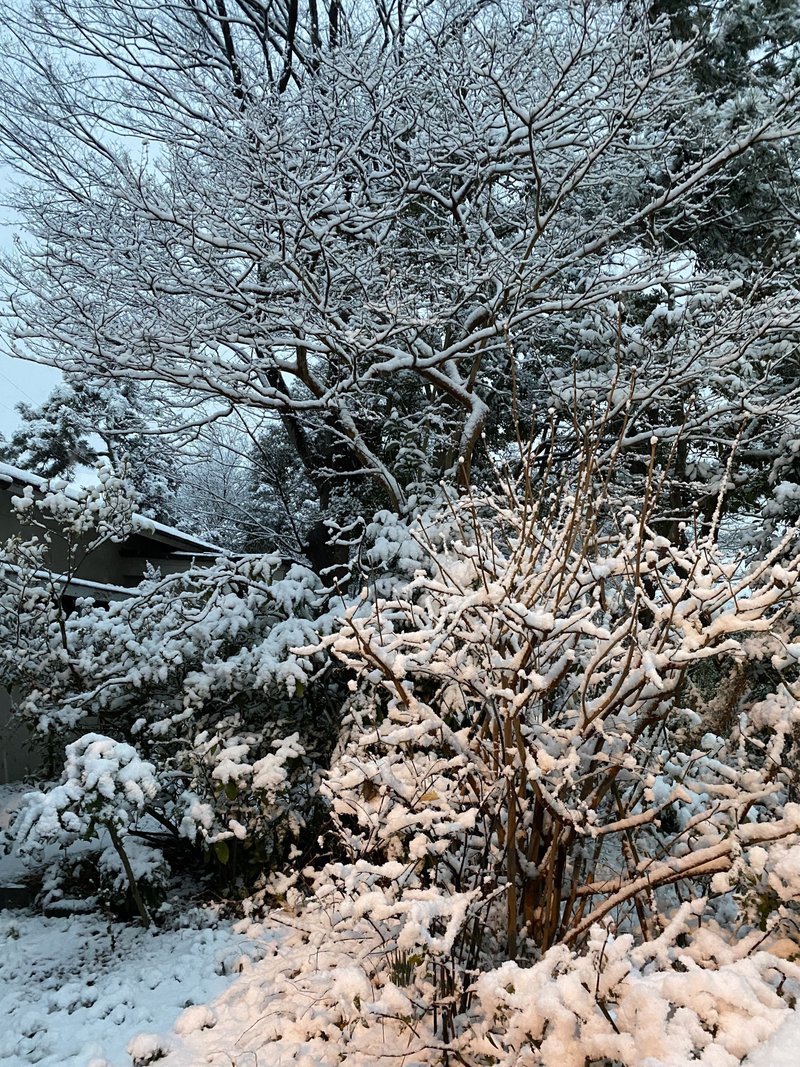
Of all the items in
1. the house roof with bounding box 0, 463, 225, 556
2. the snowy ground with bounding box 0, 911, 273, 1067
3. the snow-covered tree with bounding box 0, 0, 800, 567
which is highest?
the snow-covered tree with bounding box 0, 0, 800, 567

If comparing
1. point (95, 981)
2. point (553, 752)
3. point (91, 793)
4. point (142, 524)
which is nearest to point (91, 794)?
point (91, 793)

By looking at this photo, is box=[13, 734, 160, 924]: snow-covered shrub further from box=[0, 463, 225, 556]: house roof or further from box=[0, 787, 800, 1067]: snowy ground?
box=[0, 463, 225, 556]: house roof

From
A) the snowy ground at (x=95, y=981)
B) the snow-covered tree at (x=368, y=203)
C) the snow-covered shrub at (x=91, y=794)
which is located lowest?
the snowy ground at (x=95, y=981)

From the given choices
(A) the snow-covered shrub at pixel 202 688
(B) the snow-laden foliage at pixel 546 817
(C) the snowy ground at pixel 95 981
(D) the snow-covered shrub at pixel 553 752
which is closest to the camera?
(B) the snow-laden foliage at pixel 546 817

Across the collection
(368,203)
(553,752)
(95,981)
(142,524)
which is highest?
(368,203)

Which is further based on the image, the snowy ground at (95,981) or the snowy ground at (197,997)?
the snowy ground at (95,981)

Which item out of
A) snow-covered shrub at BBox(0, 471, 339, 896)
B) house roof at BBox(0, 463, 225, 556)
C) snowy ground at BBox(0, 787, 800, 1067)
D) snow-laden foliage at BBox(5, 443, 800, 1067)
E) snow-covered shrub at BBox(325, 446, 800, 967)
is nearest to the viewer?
snow-laden foliage at BBox(5, 443, 800, 1067)

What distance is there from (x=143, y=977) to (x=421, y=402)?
677cm

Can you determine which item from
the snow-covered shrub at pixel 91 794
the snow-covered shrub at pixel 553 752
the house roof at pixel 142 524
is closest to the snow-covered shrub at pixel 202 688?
the snow-covered shrub at pixel 91 794

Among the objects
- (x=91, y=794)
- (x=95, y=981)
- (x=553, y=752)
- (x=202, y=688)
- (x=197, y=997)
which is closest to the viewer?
(x=553, y=752)

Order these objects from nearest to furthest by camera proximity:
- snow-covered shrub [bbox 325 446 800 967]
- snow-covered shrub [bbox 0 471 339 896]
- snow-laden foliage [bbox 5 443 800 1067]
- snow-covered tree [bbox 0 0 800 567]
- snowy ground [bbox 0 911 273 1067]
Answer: snow-laden foliage [bbox 5 443 800 1067]
snow-covered shrub [bbox 325 446 800 967]
snowy ground [bbox 0 911 273 1067]
snow-covered shrub [bbox 0 471 339 896]
snow-covered tree [bbox 0 0 800 567]

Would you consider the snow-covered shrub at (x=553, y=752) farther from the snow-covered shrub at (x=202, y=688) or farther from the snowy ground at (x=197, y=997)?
the snow-covered shrub at (x=202, y=688)

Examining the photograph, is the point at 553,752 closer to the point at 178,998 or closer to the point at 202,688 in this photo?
the point at 178,998

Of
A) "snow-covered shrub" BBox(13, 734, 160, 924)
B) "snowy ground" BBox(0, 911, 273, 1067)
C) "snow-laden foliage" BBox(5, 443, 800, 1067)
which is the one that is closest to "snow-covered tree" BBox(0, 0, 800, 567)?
"snow-laden foliage" BBox(5, 443, 800, 1067)
